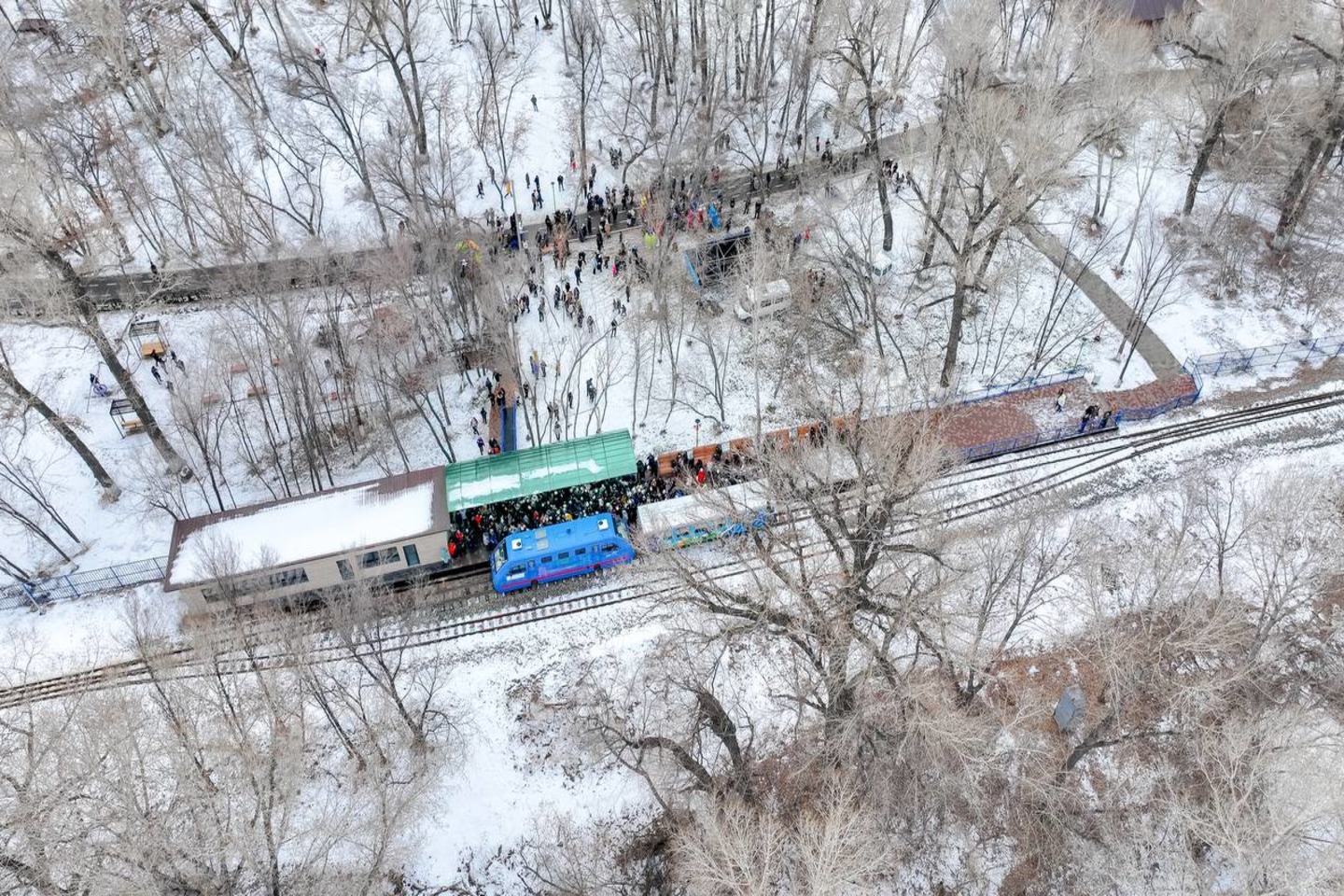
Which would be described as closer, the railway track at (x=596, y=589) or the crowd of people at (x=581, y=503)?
the railway track at (x=596, y=589)

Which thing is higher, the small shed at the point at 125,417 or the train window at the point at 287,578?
the small shed at the point at 125,417

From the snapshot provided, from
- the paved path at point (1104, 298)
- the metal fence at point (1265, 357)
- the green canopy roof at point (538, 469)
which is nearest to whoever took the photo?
the green canopy roof at point (538, 469)

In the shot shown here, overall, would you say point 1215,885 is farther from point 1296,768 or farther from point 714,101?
point 714,101

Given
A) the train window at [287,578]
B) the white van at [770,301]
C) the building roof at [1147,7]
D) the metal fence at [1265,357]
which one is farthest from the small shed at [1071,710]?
the building roof at [1147,7]

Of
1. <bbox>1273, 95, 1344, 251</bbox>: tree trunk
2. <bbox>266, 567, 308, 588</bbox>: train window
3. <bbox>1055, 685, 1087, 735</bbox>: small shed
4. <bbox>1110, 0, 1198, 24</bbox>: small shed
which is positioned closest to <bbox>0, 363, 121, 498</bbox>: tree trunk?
<bbox>266, 567, 308, 588</bbox>: train window

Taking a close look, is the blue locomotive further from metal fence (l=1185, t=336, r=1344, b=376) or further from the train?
metal fence (l=1185, t=336, r=1344, b=376)

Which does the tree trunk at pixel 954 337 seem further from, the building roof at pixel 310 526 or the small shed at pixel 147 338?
the small shed at pixel 147 338

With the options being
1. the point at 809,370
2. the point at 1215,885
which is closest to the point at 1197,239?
the point at 809,370
